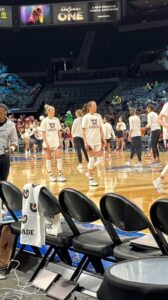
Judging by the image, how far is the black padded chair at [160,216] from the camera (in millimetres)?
2909

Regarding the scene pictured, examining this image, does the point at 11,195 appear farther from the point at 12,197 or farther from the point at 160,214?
the point at 160,214

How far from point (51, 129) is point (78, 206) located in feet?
23.6

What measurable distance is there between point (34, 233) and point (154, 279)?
6.44 feet

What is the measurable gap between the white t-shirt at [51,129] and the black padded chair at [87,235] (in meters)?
6.95

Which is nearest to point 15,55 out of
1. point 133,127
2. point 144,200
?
point 133,127

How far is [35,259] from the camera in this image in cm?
446

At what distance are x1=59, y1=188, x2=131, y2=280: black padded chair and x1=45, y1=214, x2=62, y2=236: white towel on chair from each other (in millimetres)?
215

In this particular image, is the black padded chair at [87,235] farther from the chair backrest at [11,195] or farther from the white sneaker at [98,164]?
the white sneaker at [98,164]

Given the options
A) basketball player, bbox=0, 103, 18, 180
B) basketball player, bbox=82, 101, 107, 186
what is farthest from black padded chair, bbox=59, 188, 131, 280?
basketball player, bbox=82, 101, 107, 186

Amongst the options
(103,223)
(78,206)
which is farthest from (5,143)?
(103,223)

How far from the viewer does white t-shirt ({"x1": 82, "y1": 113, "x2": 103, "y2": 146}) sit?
9.84m

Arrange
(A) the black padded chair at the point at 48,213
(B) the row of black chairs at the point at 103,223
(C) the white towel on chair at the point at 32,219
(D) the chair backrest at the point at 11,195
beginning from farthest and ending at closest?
(D) the chair backrest at the point at 11,195, (C) the white towel on chair at the point at 32,219, (A) the black padded chair at the point at 48,213, (B) the row of black chairs at the point at 103,223

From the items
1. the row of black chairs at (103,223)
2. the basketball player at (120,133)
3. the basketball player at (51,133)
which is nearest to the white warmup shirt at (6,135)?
the row of black chairs at (103,223)

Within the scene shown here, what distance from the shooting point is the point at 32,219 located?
401cm
